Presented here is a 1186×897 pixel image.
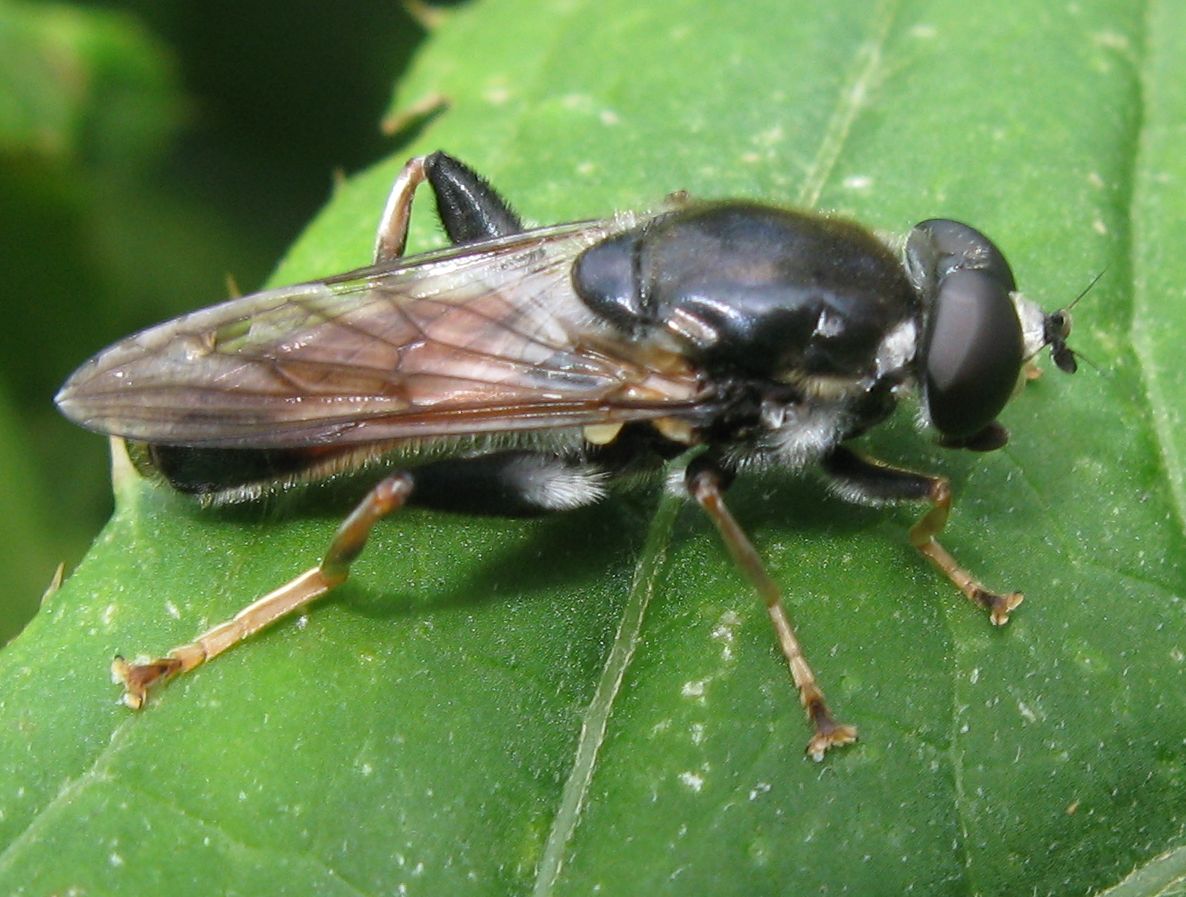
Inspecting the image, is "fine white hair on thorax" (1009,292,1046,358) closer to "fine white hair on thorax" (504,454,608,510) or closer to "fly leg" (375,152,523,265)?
"fine white hair on thorax" (504,454,608,510)

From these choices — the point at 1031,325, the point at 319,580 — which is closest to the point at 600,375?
the point at 319,580

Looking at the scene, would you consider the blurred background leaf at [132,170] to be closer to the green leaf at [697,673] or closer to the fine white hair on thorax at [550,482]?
the green leaf at [697,673]

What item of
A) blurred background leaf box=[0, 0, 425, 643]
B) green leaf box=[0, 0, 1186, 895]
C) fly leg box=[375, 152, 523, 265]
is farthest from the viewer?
blurred background leaf box=[0, 0, 425, 643]

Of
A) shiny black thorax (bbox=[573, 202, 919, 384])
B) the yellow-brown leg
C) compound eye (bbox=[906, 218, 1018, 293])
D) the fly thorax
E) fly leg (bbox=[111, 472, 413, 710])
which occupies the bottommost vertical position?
the yellow-brown leg

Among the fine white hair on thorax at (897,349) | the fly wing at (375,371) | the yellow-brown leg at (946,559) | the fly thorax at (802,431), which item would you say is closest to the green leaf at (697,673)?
the yellow-brown leg at (946,559)

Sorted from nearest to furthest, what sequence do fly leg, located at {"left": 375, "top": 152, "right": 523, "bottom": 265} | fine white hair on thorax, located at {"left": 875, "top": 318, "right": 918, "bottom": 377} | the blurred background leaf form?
fine white hair on thorax, located at {"left": 875, "top": 318, "right": 918, "bottom": 377} → fly leg, located at {"left": 375, "top": 152, "right": 523, "bottom": 265} → the blurred background leaf

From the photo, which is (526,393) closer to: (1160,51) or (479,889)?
(479,889)

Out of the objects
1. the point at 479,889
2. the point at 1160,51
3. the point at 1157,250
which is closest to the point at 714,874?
the point at 479,889

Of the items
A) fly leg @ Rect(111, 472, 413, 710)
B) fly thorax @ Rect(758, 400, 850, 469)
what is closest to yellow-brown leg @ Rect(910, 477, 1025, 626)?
fly thorax @ Rect(758, 400, 850, 469)
